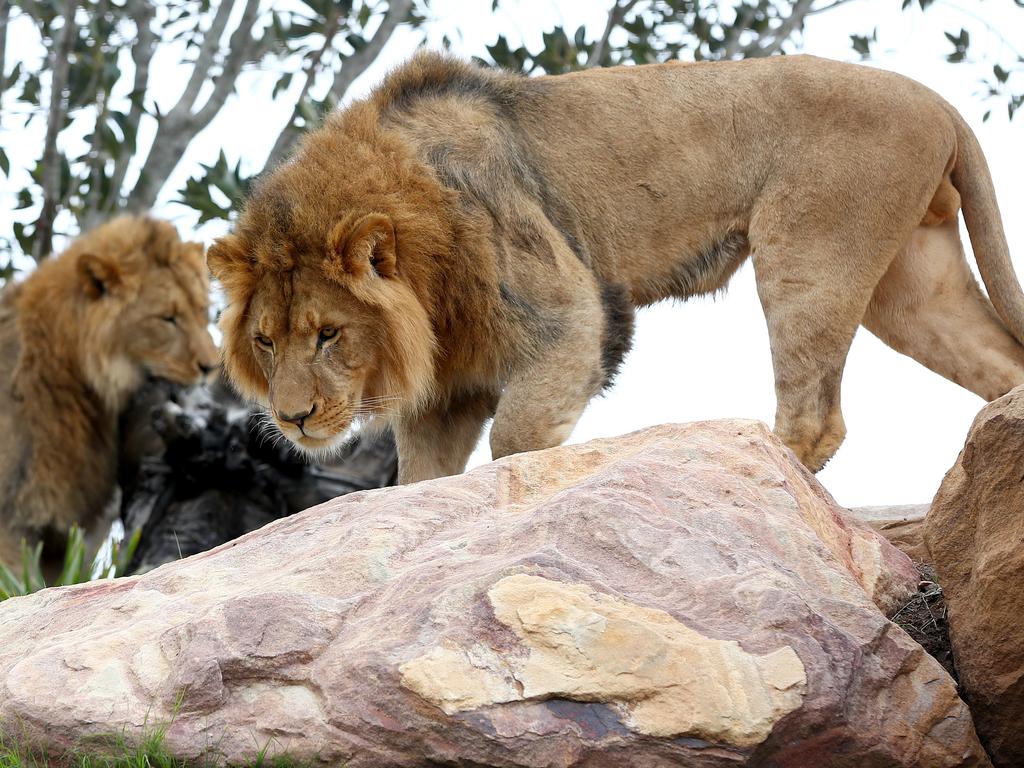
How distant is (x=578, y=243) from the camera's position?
216 inches

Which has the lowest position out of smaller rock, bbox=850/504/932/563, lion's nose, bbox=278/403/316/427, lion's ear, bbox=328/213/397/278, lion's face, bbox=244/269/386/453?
smaller rock, bbox=850/504/932/563

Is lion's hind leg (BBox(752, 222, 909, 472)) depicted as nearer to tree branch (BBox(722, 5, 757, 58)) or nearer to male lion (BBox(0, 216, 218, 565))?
male lion (BBox(0, 216, 218, 565))

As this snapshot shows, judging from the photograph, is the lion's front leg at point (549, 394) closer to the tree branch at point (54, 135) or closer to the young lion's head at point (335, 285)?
the young lion's head at point (335, 285)

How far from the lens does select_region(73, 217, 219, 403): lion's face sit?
7879mm

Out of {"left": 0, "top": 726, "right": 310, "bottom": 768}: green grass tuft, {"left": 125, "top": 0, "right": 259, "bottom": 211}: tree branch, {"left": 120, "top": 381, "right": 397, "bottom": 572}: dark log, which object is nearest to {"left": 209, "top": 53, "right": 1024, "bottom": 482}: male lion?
{"left": 0, "top": 726, "right": 310, "bottom": 768}: green grass tuft

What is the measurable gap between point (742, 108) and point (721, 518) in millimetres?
2714

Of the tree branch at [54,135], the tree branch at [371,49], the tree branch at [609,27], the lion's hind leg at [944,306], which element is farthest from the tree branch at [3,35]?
the lion's hind leg at [944,306]

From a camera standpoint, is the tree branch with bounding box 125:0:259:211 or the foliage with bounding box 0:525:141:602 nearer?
the foliage with bounding box 0:525:141:602

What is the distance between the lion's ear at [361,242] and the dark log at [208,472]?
280 cm

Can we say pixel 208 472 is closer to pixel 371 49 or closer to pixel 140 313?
pixel 140 313

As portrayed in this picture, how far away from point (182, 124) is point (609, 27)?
3.10 meters

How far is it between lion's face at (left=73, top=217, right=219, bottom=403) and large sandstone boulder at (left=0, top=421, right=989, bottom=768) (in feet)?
14.6

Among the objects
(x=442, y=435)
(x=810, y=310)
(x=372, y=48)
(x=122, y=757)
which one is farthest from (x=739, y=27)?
(x=122, y=757)

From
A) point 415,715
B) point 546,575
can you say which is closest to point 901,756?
point 546,575
